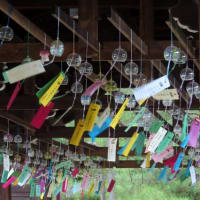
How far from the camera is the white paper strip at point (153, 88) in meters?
3.98

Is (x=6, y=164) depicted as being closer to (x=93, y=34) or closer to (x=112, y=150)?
(x=112, y=150)

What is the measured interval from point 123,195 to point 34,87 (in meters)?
11.0

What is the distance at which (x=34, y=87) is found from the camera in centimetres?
718

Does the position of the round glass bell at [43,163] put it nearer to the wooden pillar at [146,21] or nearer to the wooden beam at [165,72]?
the wooden beam at [165,72]

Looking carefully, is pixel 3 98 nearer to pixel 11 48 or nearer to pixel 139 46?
pixel 11 48

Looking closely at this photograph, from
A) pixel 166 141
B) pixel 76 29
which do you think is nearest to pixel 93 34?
pixel 76 29

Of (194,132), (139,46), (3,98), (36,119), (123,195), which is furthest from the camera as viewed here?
(123,195)

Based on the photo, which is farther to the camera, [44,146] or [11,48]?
[44,146]

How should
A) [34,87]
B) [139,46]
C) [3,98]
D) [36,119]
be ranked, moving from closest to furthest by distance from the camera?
[36,119] < [139,46] < [3,98] < [34,87]

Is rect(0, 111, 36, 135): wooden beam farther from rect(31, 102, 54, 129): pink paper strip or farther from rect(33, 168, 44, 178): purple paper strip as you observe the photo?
rect(31, 102, 54, 129): pink paper strip

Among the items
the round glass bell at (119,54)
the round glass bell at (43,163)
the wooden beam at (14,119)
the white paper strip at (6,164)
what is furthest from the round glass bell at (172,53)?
the round glass bell at (43,163)

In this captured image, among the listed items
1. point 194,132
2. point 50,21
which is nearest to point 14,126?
point 50,21

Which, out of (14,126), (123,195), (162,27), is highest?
(162,27)

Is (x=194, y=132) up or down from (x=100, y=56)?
down
